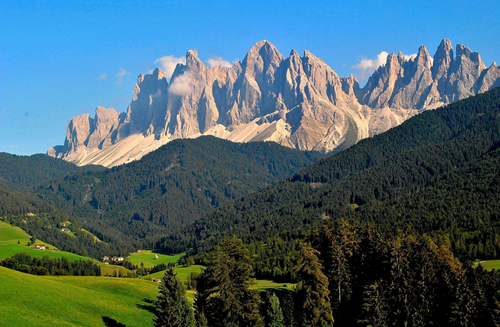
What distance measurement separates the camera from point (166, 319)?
62781mm

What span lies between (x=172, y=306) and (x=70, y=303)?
21.2 meters

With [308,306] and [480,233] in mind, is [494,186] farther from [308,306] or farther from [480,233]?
[308,306]

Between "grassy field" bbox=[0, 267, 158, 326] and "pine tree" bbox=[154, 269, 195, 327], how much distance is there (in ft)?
41.8

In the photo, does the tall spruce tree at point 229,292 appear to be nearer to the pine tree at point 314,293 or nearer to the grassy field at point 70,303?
the pine tree at point 314,293

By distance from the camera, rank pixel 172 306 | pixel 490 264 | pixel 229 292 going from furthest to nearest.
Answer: pixel 490 264 → pixel 229 292 → pixel 172 306

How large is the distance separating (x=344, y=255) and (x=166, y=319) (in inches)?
1474

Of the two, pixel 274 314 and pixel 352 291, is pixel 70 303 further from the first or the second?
pixel 352 291

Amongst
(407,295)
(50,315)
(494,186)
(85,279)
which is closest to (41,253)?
(85,279)

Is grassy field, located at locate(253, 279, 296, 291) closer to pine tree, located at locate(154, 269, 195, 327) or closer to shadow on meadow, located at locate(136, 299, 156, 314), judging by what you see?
shadow on meadow, located at locate(136, 299, 156, 314)

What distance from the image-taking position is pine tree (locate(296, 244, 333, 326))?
75.2m

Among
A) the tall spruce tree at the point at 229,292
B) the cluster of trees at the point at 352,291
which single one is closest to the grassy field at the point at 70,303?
the cluster of trees at the point at 352,291

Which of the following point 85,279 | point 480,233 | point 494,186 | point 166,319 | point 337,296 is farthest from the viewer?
point 494,186

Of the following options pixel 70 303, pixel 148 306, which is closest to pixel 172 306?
pixel 70 303

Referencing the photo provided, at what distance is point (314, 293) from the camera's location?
248 ft
